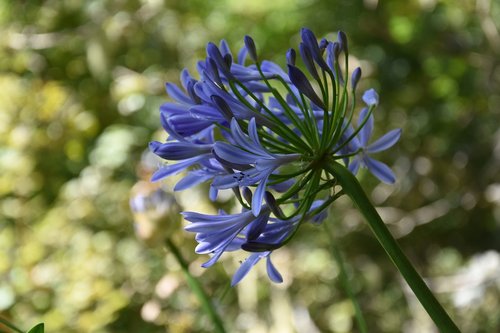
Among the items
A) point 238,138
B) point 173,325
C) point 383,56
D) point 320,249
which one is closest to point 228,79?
point 238,138

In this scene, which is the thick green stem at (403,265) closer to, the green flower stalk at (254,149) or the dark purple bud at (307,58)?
the green flower stalk at (254,149)

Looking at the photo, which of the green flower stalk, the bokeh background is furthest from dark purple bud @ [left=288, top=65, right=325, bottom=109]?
the bokeh background

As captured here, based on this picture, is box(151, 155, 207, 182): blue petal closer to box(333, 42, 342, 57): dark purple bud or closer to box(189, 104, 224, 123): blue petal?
box(189, 104, 224, 123): blue petal

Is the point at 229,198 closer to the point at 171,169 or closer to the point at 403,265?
the point at 171,169

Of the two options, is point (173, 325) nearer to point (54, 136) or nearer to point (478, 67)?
point (54, 136)

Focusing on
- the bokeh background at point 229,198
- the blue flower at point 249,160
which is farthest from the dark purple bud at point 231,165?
the bokeh background at point 229,198

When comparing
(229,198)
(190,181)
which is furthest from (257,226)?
(229,198)
